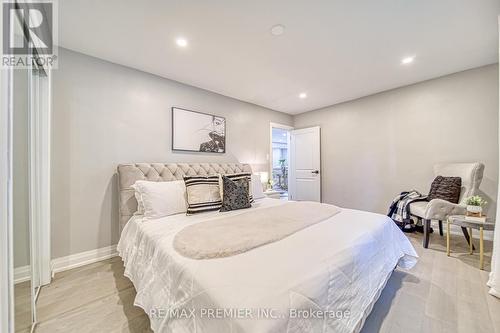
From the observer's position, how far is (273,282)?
0.88 metres

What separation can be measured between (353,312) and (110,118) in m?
3.16

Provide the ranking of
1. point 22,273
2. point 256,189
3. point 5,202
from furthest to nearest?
point 256,189, point 22,273, point 5,202

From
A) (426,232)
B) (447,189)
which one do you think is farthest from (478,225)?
(447,189)

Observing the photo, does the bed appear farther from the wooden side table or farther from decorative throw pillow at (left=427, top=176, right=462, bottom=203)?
decorative throw pillow at (left=427, top=176, right=462, bottom=203)

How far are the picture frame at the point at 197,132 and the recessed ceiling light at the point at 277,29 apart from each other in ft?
5.95

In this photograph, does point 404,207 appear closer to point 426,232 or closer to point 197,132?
point 426,232

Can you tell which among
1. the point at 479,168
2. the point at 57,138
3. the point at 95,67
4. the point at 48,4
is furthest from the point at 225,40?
the point at 479,168

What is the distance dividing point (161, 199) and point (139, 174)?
27.3 inches

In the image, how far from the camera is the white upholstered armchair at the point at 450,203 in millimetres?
2545

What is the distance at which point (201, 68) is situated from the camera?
2773 mm

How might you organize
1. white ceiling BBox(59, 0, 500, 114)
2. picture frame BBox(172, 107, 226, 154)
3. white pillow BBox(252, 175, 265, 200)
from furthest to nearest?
picture frame BBox(172, 107, 226, 154), white pillow BBox(252, 175, 265, 200), white ceiling BBox(59, 0, 500, 114)

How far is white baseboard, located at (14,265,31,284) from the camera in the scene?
3.81 feet

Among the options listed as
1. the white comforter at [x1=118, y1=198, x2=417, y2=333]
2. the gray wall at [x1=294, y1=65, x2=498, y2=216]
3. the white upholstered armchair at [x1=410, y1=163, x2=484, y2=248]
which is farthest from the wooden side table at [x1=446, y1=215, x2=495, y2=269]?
the white comforter at [x1=118, y1=198, x2=417, y2=333]

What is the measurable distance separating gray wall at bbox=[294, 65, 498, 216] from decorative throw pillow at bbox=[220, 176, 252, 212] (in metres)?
2.87
